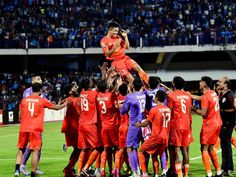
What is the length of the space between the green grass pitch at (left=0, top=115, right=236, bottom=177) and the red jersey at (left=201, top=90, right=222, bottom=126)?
195 centimetres

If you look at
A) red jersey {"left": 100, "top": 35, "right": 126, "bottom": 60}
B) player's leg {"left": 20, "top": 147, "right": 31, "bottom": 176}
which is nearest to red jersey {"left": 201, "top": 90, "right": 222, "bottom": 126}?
red jersey {"left": 100, "top": 35, "right": 126, "bottom": 60}

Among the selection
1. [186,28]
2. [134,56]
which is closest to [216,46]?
[186,28]

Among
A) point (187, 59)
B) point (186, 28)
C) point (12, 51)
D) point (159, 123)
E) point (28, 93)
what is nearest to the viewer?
point (159, 123)

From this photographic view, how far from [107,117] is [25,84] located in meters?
33.4

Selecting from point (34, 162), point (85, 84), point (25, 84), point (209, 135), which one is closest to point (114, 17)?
point (25, 84)

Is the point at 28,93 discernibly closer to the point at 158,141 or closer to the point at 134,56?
the point at 158,141

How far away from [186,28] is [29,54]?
12373 millimetres

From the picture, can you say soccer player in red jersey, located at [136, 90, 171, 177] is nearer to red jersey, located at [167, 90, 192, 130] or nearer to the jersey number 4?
red jersey, located at [167, 90, 192, 130]

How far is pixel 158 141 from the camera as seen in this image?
14.9 metres

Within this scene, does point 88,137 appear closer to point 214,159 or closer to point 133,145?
point 133,145

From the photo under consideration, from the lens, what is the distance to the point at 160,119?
14.7 meters

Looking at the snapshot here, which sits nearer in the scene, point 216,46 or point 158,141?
point 158,141

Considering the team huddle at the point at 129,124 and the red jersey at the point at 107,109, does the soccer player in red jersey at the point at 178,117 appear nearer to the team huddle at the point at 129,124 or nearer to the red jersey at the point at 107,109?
the team huddle at the point at 129,124

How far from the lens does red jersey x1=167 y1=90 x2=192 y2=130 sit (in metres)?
15.2
